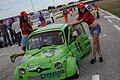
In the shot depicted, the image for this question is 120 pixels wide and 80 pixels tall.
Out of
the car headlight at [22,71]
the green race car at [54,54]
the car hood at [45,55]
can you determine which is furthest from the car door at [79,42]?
the car headlight at [22,71]

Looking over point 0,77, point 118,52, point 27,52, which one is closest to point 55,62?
point 27,52

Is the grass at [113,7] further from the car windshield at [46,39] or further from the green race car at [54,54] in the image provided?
the car windshield at [46,39]

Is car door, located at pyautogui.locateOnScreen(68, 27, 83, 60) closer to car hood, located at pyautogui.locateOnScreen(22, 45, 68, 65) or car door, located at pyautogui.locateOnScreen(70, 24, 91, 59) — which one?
car door, located at pyautogui.locateOnScreen(70, 24, 91, 59)

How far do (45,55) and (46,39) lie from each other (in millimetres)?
1056

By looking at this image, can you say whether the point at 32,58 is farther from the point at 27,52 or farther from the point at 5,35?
the point at 5,35

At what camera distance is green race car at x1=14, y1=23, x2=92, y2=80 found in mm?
9727

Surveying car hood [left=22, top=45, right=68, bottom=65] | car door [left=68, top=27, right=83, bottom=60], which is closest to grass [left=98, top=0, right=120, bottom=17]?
car door [left=68, top=27, right=83, bottom=60]

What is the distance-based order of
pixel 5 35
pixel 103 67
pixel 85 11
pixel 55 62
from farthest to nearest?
1. pixel 5 35
2. pixel 85 11
3. pixel 103 67
4. pixel 55 62

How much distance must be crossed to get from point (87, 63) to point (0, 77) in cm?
312

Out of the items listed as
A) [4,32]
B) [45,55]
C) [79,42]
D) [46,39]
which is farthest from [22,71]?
[4,32]

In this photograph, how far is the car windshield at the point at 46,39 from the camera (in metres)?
11.2

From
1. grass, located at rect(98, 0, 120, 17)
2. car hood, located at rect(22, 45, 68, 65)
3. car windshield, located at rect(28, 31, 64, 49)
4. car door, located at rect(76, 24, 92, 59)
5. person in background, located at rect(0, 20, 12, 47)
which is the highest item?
car windshield, located at rect(28, 31, 64, 49)

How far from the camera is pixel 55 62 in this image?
984 centimetres

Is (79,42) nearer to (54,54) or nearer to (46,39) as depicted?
(46,39)
